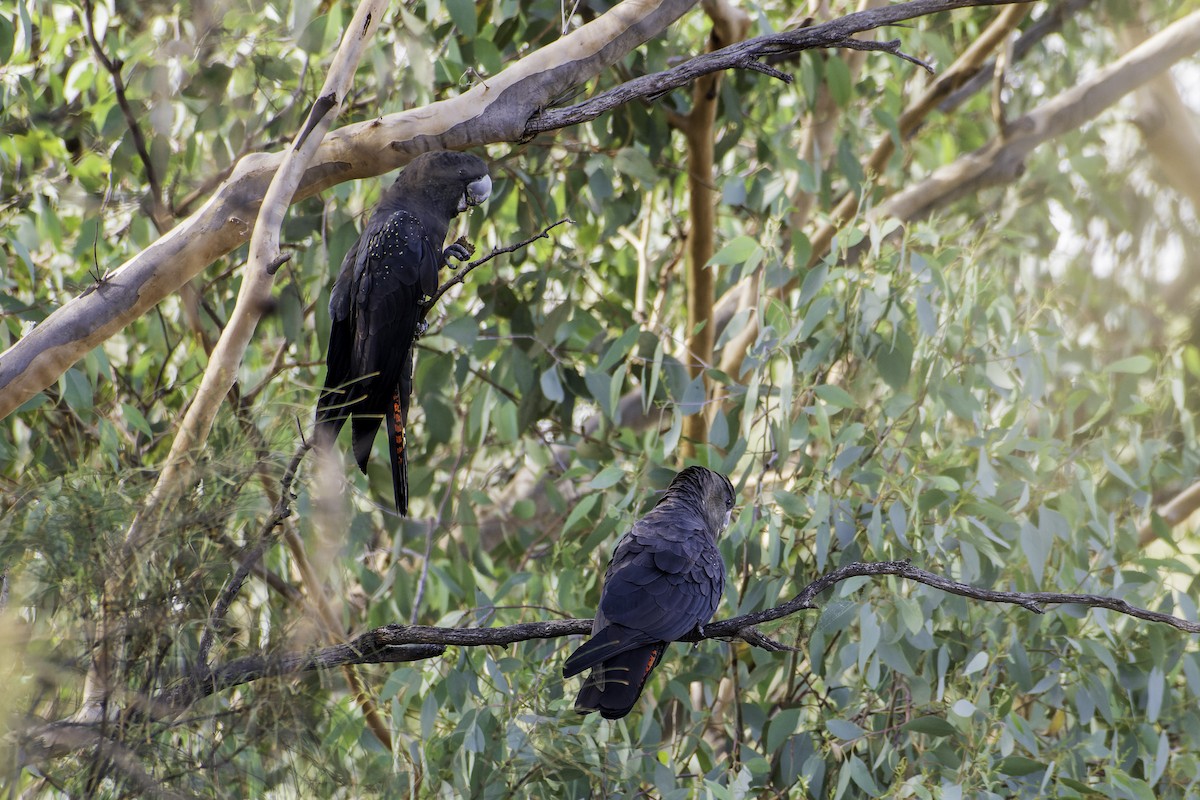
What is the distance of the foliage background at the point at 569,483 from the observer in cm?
148

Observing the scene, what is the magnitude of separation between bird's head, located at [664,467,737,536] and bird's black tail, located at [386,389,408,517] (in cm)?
56

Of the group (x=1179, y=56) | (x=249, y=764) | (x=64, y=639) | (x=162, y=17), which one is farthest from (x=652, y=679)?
(x=1179, y=56)

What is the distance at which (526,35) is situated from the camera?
10.1 ft

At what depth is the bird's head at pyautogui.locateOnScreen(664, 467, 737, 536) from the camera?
2.34 metres

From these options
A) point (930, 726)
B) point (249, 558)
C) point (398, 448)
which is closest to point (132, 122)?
point (398, 448)

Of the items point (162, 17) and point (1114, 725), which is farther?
point (162, 17)

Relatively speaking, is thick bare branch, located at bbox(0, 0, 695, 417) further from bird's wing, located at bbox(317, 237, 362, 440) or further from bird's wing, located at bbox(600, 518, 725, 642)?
bird's wing, located at bbox(600, 518, 725, 642)

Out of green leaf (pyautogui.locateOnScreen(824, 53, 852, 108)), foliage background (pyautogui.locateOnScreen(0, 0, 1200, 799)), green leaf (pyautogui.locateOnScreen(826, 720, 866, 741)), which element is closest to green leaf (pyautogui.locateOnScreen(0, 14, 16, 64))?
foliage background (pyautogui.locateOnScreen(0, 0, 1200, 799))

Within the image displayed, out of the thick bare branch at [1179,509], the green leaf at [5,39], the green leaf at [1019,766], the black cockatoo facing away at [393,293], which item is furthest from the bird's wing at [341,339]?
the thick bare branch at [1179,509]

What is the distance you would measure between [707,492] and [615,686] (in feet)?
2.03

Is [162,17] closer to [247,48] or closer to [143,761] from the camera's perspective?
[247,48]

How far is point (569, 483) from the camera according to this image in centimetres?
362

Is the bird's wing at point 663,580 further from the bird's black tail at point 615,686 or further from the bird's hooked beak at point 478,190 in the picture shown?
the bird's hooked beak at point 478,190

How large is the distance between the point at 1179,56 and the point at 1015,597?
298cm
